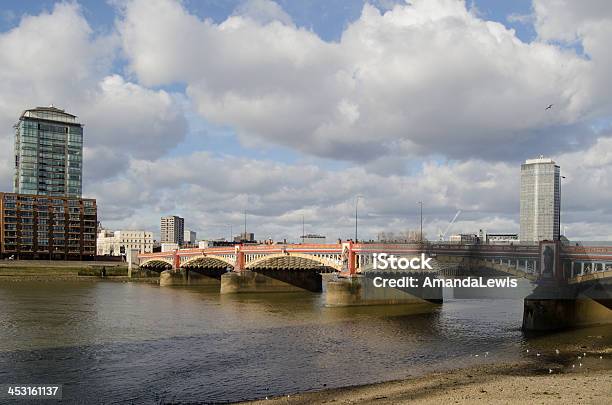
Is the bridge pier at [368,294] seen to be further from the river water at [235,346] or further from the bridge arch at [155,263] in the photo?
the bridge arch at [155,263]

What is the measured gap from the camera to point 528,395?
22141 mm

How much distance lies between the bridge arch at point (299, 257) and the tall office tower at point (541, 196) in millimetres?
58209

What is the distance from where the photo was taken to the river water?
88.3 ft

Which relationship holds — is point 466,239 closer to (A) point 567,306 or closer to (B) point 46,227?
(A) point 567,306

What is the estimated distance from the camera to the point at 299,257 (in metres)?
69.3

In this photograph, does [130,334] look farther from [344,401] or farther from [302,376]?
[344,401]

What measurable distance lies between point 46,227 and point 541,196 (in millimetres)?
119813

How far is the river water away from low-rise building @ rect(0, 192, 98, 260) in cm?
9827

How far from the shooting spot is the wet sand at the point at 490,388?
71.2ft

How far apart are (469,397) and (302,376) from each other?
29.2 feet

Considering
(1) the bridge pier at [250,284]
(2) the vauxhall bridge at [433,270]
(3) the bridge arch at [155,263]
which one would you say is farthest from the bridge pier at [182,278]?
(1) the bridge pier at [250,284]

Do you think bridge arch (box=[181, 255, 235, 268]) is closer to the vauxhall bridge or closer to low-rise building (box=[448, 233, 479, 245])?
the vauxhall bridge

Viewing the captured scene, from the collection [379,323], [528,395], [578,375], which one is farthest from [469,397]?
[379,323]

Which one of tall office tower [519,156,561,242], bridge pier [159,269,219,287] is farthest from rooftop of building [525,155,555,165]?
bridge pier [159,269,219,287]
